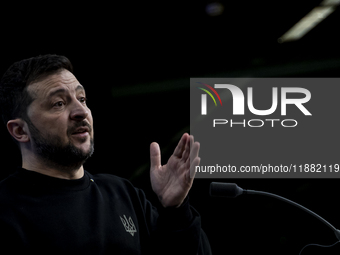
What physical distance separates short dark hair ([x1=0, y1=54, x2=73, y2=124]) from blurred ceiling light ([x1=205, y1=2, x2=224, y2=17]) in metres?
1.27

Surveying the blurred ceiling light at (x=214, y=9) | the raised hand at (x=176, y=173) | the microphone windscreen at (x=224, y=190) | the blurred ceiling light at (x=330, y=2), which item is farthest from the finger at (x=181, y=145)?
the blurred ceiling light at (x=330, y=2)

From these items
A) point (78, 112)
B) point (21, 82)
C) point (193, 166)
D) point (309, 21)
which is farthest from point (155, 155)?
point (309, 21)

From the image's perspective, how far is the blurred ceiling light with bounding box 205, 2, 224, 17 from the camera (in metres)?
2.42

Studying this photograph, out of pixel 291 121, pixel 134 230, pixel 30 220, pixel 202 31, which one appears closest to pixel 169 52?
pixel 202 31

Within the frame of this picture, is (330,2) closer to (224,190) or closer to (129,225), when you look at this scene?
(224,190)

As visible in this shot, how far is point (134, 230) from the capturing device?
147 centimetres

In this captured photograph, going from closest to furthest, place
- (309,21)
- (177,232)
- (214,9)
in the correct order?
1. (177,232)
2. (214,9)
3. (309,21)

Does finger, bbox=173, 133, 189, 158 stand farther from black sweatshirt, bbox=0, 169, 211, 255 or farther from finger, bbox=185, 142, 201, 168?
black sweatshirt, bbox=0, 169, 211, 255

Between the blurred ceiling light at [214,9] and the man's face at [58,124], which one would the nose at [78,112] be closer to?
the man's face at [58,124]

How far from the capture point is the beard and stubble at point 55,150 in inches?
55.8

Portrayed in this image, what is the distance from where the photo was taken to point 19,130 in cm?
147

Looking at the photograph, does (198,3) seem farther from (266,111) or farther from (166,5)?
(266,111)

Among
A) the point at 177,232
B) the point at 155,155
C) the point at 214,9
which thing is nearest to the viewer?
the point at 177,232

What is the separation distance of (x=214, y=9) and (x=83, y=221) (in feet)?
5.67
